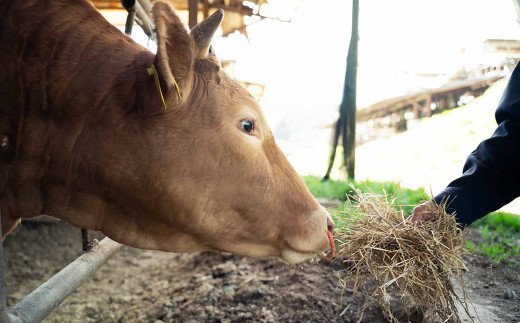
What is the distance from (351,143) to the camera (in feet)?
20.7

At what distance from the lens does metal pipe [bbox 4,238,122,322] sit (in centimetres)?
136

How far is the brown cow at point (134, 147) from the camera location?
1.57 m

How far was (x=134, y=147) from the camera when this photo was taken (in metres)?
1.56

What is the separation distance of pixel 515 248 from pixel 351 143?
3.59m

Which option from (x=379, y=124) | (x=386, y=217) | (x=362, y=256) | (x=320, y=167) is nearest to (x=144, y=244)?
(x=362, y=256)

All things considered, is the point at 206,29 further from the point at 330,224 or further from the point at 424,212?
the point at 424,212

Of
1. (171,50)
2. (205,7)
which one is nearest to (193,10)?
(205,7)

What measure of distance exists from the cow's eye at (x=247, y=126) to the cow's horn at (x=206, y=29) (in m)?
0.36

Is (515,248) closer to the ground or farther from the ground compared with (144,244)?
closer to the ground

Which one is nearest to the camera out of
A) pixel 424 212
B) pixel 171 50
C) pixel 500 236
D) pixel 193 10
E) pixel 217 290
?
pixel 171 50

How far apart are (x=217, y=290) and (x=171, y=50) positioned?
1.90 m

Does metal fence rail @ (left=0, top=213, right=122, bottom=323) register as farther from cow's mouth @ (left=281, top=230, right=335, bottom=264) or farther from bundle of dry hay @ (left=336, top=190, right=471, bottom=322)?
bundle of dry hay @ (left=336, top=190, right=471, bottom=322)

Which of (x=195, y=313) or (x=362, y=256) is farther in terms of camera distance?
→ (x=195, y=313)

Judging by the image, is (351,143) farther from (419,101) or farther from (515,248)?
(419,101)
